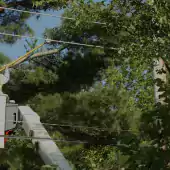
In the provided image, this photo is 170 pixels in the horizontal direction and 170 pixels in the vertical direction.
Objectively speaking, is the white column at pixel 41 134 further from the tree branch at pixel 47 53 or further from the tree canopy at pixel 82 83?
the tree branch at pixel 47 53

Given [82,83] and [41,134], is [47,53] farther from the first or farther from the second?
[41,134]

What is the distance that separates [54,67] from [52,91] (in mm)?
751

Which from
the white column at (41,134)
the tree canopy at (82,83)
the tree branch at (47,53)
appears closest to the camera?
the white column at (41,134)

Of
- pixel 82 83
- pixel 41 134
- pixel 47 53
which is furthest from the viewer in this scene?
pixel 82 83

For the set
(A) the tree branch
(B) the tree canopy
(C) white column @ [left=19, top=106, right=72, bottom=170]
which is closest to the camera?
(C) white column @ [left=19, top=106, right=72, bottom=170]

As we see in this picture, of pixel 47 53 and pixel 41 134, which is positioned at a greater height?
pixel 47 53

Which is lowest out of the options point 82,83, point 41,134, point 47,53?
point 41,134

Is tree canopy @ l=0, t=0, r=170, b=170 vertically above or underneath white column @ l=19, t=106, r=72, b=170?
above

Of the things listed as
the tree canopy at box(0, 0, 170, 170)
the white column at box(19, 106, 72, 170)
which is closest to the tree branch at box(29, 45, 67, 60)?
the tree canopy at box(0, 0, 170, 170)

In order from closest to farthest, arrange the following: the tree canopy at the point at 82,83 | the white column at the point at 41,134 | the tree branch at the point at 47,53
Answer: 1. the white column at the point at 41,134
2. the tree canopy at the point at 82,83
3. the tree branch at the point at 47,53

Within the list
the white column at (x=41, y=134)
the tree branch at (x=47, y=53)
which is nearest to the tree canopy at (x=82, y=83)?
the tree branch at (x=47, y=53)

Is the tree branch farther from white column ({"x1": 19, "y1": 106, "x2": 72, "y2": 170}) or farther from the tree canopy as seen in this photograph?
white column ({"x1": 19, "y1": 106, "x2": 72, "y2": 170})

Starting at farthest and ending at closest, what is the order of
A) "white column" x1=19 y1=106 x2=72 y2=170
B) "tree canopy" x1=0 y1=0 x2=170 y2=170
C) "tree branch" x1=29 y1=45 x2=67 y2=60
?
"tree branch" x1=29 y1=45 x2=67 y2=60 < "tree canopy" x1=0 y1=0 x2=170 y2=170 < "white column" x1=19 y1=106 x2=72 y2=170

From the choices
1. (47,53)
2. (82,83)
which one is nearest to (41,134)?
(47,53)
